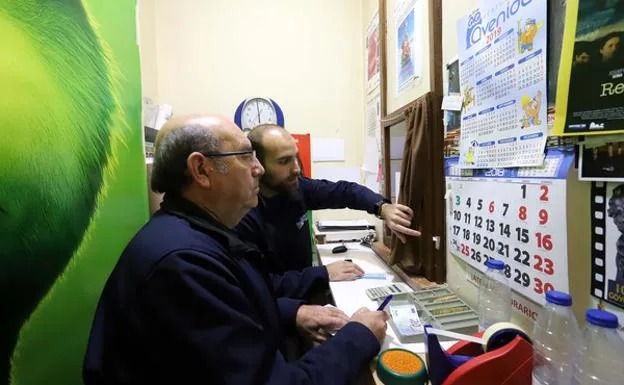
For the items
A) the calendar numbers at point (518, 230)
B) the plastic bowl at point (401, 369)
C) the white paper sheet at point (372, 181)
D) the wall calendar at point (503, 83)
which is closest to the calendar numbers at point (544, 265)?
the calendar numbers at point (518, 230)

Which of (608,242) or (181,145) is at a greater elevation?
(181,145)

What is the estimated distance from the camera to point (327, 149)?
2.50 meters

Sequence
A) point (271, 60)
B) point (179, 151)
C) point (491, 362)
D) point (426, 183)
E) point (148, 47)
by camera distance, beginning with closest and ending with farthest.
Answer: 1. point (491, 362)
2. point (179, 151)
3. point (426, 183)
4. point (148, 47)
5. point (271, 60)

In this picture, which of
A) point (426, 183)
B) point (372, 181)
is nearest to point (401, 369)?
point (426, 183)

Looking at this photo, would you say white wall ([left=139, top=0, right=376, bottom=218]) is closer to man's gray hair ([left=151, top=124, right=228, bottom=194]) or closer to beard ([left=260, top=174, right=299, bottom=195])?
beard ([left=260, top=174, right=299, bottom=195])

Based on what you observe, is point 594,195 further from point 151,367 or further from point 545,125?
point 151,367

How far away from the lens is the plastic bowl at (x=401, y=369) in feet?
2.08

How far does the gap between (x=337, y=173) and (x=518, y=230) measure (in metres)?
1.77

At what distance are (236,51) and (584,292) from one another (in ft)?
7.90

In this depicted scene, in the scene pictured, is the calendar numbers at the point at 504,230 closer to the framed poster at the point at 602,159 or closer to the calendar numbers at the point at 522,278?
the calendar numbers at the point at 522,278

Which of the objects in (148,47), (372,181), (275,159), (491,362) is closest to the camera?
(491,362)

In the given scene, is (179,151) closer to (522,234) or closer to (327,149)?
(522,234)

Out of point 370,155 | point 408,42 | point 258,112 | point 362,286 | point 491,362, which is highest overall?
point 408,42

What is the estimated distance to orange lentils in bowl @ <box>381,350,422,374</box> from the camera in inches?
25.7
